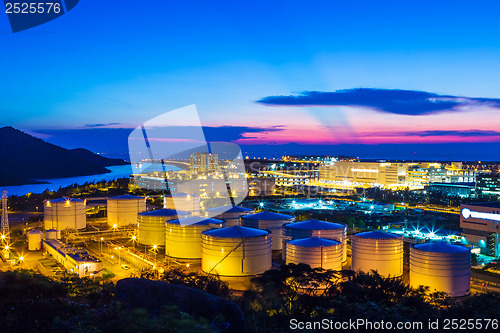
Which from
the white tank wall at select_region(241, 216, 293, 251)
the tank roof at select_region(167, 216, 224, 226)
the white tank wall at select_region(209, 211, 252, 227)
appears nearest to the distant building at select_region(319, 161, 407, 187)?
the white tank wall at select_region(209, 211, 252, 227)

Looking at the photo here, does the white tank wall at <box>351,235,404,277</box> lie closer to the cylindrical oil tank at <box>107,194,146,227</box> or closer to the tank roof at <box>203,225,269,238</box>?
the tank roof at <box>203,225,269,238</box>

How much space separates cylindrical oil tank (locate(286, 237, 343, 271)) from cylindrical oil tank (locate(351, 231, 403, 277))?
80 centimetres

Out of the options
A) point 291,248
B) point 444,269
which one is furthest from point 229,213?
point 444,269

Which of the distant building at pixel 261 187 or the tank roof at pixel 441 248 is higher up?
the tank roof at pixel 441 248

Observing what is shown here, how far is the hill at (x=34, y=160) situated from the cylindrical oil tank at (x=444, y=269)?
98501 millimetres

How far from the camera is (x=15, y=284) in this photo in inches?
310

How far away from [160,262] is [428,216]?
2346 centimetres

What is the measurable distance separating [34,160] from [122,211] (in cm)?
9870

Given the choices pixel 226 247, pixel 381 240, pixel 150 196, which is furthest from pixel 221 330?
pixel 150 196

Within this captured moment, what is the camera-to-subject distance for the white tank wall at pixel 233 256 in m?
15.3

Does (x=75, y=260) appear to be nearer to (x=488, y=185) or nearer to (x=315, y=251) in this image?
(x=315, y=251)

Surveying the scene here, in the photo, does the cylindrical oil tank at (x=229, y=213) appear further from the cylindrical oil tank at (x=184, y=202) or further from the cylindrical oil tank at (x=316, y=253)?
the cylindrical oil tank at (x=316, y=253)

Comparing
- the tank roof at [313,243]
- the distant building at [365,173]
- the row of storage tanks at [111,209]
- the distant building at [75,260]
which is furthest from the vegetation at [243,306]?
the distant building at [365,173]

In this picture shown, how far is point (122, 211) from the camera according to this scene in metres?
25.5
